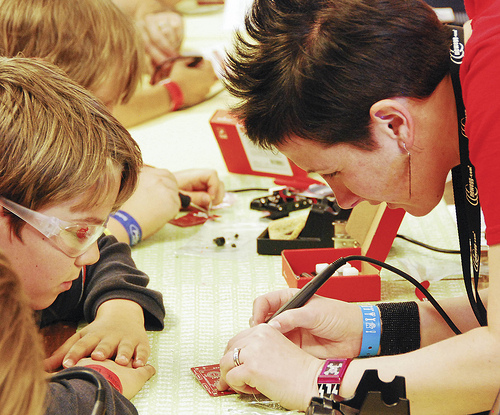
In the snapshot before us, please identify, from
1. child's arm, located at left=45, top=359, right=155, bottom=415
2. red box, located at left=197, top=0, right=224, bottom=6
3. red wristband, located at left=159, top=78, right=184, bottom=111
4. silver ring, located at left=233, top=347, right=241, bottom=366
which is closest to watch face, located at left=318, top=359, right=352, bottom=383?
silver ring, located at left=233, top=347, right=241, bottom=366

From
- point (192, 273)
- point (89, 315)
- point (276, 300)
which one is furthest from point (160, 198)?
point (276, 300)

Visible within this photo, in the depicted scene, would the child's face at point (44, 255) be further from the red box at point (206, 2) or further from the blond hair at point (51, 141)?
the red box at point (206, 2)

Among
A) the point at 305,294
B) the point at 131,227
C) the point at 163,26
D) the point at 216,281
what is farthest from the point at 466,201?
the point at 163,26

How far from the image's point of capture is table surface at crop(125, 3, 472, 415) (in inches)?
32.9

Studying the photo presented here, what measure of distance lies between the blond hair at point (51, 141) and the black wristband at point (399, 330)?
420 mm

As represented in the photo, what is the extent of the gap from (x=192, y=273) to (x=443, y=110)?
0.57 m

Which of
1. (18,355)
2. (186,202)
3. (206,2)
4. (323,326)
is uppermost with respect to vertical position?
(18,355)

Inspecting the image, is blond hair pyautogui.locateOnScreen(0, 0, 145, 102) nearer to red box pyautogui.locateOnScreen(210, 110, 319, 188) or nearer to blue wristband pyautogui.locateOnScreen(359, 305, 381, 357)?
red box pyautogui.locateOnScreen(210, 110, 319, 188)

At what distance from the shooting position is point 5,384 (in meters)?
0.52

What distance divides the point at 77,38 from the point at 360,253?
0.67 meters

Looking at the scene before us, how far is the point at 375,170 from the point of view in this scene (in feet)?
2.72

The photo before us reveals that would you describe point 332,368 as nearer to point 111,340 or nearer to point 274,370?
point 274,370

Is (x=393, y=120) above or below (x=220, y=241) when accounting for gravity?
above

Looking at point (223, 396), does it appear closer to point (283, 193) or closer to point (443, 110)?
point (443, 110)
